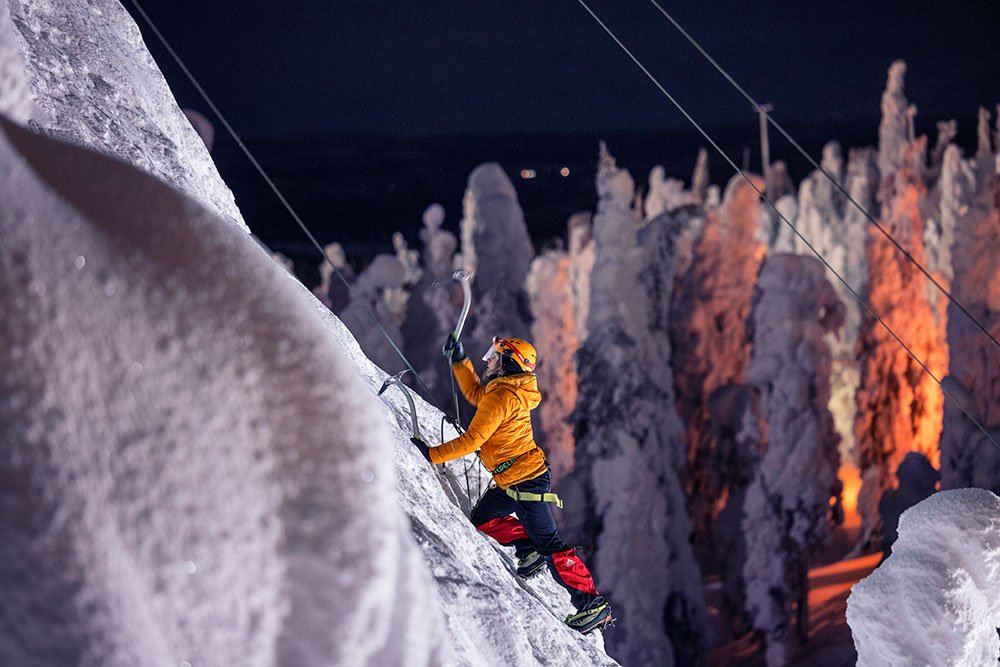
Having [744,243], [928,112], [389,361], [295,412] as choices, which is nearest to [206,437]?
[295,412]

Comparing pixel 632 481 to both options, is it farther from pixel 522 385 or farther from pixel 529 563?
pixel 522 385

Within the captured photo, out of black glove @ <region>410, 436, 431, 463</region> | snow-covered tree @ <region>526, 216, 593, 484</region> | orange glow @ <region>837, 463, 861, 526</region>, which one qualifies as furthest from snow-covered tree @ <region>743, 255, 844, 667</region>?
black glove @ <region>410, 436, 431, 463</region>

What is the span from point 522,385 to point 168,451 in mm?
1832

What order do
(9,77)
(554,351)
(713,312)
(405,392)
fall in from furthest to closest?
(554,351), (713,312), (405,392), (9,77)

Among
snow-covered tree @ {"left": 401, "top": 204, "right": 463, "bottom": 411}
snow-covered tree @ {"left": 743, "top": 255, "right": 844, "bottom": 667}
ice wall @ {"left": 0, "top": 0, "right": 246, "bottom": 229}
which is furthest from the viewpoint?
snow-covered tree @ {"left": 401, "top": 204, "right": 463, "bottom": 411}

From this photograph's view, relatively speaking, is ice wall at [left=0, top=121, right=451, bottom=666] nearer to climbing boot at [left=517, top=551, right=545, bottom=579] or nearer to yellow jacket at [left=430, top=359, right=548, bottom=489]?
yellow jacket at [left=430, top=359, right=548, bottom=489]

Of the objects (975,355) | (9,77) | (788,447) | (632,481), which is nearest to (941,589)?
(9,77)

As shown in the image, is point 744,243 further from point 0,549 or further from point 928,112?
point 0,549

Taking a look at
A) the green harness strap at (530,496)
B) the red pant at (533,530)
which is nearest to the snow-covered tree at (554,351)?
the red pant at (533,530)

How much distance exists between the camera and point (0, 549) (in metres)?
1.06

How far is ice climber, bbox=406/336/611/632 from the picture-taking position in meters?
2.83

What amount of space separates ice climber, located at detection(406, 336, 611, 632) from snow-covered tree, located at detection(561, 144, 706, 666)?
7.66 m

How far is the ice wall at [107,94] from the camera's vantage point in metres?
2.44

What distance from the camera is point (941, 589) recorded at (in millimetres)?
2965
